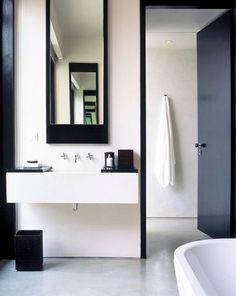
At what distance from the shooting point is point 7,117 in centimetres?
343

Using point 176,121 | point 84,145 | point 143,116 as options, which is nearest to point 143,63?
point 143,116

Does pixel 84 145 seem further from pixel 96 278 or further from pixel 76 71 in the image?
pixel 96 278

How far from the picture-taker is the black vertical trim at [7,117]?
341cm

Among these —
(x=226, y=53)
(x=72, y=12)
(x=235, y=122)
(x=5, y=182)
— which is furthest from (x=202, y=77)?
(x=5, y=182)

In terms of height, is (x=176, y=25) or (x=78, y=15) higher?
(x=176, y=25)

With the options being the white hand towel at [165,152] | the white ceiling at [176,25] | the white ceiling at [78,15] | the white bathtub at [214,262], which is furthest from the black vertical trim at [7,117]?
the white hand towel at [165,152]

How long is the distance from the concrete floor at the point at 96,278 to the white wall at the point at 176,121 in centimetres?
163

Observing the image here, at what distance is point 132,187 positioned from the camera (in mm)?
3068

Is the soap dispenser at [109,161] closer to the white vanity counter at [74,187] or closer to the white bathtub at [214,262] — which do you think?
the white vanity counter at [74,187]

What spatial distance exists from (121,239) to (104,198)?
63 centimetres

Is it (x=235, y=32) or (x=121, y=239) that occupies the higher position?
(x=235, y=32)

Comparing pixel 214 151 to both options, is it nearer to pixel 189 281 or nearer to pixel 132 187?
pixel 132 187

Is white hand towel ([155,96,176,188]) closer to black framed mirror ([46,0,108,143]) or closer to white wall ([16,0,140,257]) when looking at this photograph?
white wall ([16,0,140,257])

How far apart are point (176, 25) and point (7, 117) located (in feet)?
7.52
